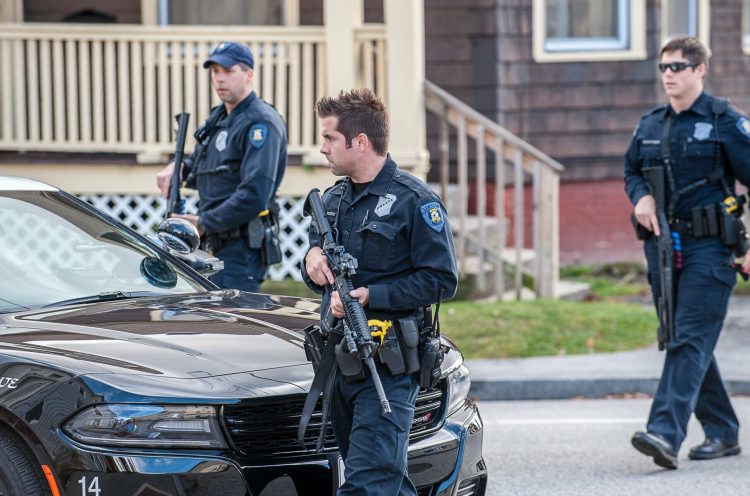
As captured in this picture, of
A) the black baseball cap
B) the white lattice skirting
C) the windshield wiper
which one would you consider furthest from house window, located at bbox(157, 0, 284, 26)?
the windshield wiper

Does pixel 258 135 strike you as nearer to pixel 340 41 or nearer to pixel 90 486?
pixel 90 486

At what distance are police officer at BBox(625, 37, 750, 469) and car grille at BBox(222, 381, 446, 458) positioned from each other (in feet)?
7.96

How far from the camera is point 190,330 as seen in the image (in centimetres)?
459

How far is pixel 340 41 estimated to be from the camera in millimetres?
11336

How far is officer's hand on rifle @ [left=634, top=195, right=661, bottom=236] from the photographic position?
637 centimetres

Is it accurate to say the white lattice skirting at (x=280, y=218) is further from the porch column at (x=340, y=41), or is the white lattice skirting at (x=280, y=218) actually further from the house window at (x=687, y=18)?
the house window at (x=687, y=18)

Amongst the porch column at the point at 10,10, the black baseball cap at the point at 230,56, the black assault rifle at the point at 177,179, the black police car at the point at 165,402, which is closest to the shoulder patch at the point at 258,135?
the black baseball cap at the point at 230,56

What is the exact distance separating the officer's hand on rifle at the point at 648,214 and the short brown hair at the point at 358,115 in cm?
231

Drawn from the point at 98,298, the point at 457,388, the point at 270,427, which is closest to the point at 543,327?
the point at 457,388

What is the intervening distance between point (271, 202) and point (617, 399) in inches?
112

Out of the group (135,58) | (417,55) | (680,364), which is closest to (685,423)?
(680,364)

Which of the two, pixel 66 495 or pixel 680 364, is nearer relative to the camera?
pixel 66 495

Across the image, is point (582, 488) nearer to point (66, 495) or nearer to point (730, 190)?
point (730, 190)

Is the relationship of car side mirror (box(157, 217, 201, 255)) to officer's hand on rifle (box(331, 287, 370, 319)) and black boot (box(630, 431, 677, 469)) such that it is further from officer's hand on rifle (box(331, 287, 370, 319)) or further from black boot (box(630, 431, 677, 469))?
black boot (box(630, 431, 677, 469))
